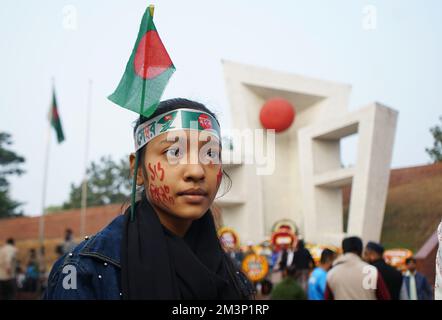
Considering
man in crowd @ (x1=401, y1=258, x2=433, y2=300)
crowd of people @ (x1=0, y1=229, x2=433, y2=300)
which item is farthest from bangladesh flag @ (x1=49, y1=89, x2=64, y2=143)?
man in crowd @ (x1=401, y1=258, x2=433, y2=300)

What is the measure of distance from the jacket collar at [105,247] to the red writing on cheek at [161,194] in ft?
0.48

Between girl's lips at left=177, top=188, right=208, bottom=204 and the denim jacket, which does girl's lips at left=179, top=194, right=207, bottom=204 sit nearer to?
girl's lips at left=177, top=188, right=208, bottom=204

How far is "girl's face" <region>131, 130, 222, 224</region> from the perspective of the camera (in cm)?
138

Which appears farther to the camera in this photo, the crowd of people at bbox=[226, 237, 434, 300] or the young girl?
the crowd of people at bbox=[226, 237, 434, 300]

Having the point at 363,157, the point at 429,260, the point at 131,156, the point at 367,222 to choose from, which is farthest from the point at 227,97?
the point at 131,156

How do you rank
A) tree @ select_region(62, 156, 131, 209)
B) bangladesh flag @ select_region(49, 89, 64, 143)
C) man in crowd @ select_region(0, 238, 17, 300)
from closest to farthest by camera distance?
man in crowd @ select_region(0, 238, 17, 300)
bangladesh flag @ select_region(49, 89, 64, 143)
tree @ select_region(62, 156, 131, 209)

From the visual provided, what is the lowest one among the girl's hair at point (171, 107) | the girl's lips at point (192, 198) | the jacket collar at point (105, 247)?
the jacket collar at point (105, 247)

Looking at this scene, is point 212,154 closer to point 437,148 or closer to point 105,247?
point 105,247

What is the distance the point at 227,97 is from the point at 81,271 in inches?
662

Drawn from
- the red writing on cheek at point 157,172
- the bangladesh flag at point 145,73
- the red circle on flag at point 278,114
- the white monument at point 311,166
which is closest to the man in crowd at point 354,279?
the red writing on cheek at point 157,172

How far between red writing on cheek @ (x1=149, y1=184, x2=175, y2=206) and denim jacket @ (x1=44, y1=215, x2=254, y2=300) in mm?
173

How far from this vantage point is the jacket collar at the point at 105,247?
4.27ft

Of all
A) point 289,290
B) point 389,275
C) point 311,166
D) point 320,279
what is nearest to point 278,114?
point 311,166

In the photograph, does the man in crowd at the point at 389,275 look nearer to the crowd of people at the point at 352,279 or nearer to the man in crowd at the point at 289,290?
the crowd of people at the point at 352,279
